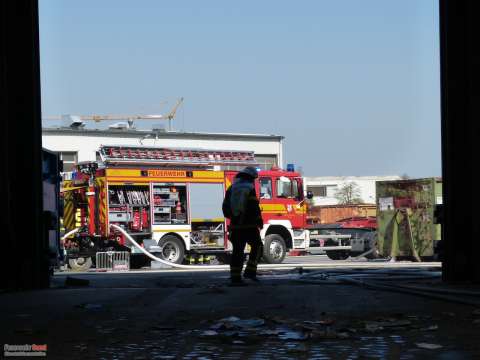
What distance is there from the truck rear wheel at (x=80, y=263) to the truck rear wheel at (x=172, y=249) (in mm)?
1866

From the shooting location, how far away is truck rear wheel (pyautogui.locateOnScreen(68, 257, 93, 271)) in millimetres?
22141

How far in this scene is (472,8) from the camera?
9.95m

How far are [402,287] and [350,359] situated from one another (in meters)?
4.36

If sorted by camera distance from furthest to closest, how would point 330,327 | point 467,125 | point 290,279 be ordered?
point 290,279 < point 467,125 < point 330,327

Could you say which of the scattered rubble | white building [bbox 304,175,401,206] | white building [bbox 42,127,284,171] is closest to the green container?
the scattered rubble

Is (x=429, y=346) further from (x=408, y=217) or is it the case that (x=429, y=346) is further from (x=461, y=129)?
(x=408, y=217)

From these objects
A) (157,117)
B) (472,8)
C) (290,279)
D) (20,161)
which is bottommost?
(290,279)

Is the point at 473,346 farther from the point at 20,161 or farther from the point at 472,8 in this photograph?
the point at 20,161

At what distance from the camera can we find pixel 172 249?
23.1 metres

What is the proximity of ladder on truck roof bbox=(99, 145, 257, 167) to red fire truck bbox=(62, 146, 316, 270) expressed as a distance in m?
0.03

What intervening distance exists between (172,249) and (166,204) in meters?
1.22

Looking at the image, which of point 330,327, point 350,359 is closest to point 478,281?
point 330,327

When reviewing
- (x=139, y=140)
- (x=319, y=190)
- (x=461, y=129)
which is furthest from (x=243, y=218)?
(x=319, y=190)

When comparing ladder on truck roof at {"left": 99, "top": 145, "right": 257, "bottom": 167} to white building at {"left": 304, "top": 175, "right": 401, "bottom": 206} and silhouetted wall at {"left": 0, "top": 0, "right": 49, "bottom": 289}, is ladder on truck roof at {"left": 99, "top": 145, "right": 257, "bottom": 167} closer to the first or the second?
silhouetted wall at {"left": 0, "top": 0, "right": 49, "bottom": 289}
